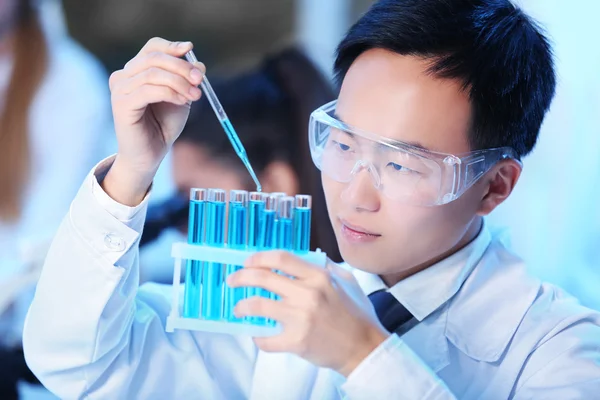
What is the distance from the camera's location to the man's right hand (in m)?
1.40

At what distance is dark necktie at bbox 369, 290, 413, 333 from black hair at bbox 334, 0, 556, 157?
0.48 metres

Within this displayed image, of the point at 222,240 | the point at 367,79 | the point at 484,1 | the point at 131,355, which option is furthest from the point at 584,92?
the point at 131,355

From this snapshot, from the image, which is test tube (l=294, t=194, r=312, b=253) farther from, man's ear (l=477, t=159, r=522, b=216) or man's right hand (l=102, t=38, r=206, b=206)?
man's ear (l=477, t=159, r=522, b=216)

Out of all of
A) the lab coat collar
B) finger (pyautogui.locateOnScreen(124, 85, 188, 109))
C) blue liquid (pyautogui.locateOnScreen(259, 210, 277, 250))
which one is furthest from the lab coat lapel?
finger (pyautogui.locateOnScreen(124, 85, 188, 109))

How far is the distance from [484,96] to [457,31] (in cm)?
17

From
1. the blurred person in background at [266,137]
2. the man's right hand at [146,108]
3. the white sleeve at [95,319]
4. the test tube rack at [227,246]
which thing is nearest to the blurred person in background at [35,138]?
the blurred person in background at [266,137]

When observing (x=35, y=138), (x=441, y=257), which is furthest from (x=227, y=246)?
(x=35, y=138)

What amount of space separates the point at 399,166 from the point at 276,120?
1145 mm

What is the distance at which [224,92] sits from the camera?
2.55 m

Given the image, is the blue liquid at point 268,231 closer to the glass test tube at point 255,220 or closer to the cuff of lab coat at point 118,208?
the glass test tube at point 255,220

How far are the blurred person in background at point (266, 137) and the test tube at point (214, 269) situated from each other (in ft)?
3.77

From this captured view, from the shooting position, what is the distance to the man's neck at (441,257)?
1.83 m

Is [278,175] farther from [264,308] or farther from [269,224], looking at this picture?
[264,308]

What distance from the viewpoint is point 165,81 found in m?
1.39
